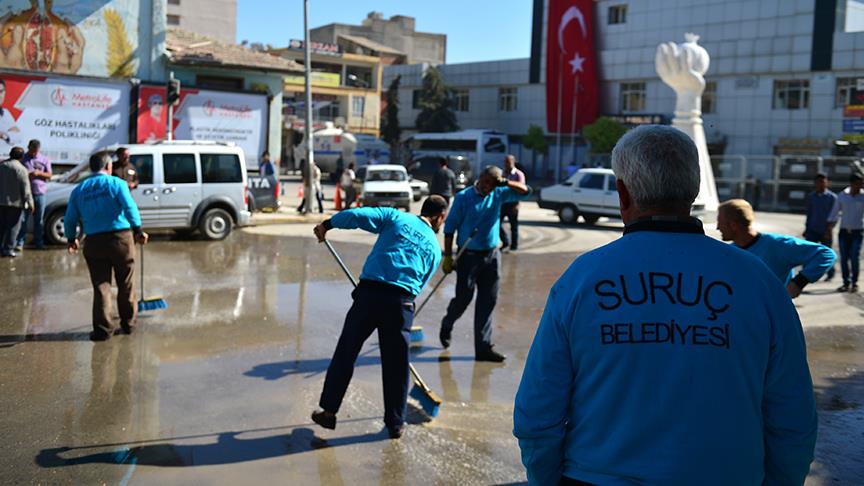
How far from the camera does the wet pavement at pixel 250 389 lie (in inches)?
197

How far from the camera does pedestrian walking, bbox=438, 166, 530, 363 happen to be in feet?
25.0

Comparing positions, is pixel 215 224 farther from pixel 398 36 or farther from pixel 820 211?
pixel 398 36

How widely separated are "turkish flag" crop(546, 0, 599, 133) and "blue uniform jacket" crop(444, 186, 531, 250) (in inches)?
1669

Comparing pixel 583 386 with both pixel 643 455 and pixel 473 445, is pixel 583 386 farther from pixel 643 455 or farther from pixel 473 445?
pixel 473 445

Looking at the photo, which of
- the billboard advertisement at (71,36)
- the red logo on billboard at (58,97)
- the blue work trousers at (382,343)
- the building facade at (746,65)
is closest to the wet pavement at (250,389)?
the blue work trousers at (382,343)

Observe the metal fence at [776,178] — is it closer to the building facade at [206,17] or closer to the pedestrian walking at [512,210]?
the pedestrian walking at [512,210]

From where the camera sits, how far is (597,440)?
222cm

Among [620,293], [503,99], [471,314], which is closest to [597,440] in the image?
[620,293]

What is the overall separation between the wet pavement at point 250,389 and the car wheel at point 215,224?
12.9 feet

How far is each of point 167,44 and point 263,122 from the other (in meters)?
3.62

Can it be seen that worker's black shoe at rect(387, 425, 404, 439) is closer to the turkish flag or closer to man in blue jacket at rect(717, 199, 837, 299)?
man in blue jacket at rect(717, 199, 837, 299)

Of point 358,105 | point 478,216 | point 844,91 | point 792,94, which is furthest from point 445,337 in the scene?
point 358,105

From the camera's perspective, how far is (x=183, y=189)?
15.5 meters

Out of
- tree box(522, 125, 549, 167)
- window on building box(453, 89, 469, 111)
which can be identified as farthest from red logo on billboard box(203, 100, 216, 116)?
window on building box(453, 89, 469, 111)
